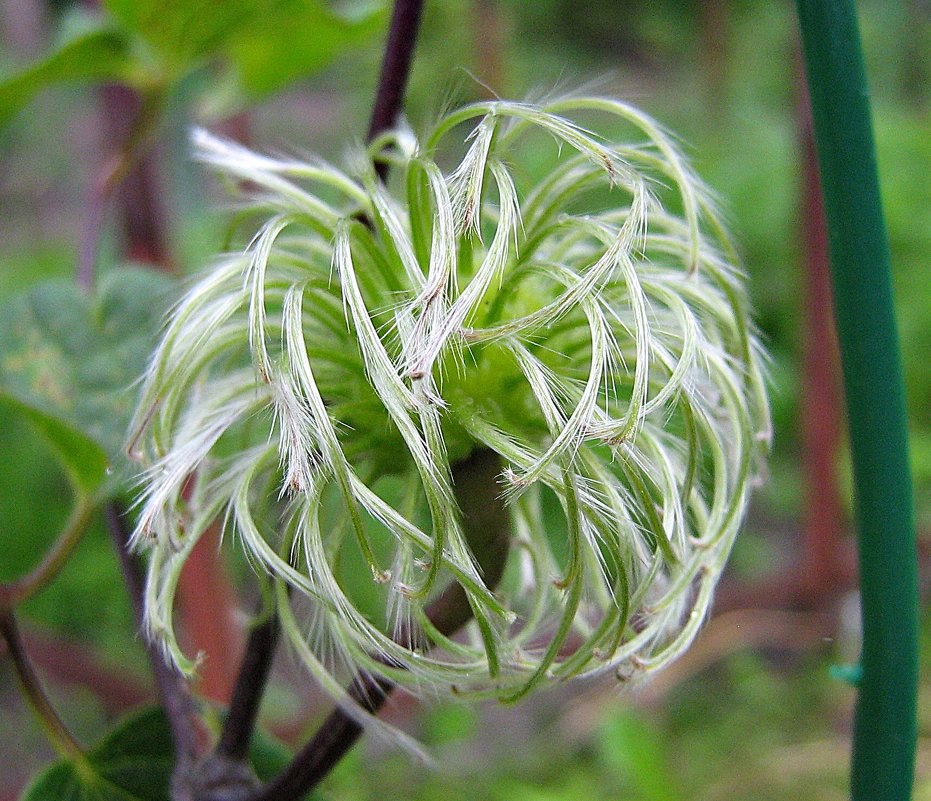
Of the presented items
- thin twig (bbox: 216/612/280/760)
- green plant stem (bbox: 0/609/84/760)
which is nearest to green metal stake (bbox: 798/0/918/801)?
thin twig (bbox: 216/612/280/760)

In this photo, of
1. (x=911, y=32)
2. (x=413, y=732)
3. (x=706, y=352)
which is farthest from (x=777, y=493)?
(x=911, y=32)

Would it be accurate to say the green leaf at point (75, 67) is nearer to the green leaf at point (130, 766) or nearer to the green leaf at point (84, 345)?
the green leaf at point (84, 345)

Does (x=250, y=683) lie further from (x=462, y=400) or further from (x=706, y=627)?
(x=706, y=627)

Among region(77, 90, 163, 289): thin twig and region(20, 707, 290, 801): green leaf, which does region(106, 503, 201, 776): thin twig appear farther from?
region(77, 90, 163, 289): thin twig

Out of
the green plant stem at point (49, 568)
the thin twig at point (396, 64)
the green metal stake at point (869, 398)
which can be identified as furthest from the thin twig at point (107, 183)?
the green metal stake at point (869, 398)

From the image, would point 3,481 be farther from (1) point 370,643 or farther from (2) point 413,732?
(1) point 370,643
